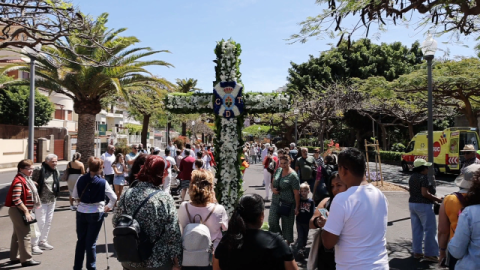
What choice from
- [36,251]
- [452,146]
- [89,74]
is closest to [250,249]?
[36,251]

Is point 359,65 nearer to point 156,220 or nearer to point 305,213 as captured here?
point 305,213

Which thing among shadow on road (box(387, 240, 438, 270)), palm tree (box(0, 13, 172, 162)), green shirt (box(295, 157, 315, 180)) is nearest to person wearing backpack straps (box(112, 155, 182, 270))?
shadow on road (box(387, 240, 438, 270))

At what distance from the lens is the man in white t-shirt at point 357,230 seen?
2.58 meters

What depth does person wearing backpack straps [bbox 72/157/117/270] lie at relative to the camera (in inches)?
200

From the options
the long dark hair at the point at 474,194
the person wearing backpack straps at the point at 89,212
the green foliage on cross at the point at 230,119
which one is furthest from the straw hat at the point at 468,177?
the person wearing backpack straps at the point at 89,212

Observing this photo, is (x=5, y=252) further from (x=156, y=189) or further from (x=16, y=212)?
(x=156, y=189)

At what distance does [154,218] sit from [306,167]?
5.82m

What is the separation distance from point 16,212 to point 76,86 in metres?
9.30

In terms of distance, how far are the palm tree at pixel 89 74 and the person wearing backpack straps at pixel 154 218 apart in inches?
418

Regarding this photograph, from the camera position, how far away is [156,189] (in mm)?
3369

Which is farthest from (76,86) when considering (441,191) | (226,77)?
(441,191)

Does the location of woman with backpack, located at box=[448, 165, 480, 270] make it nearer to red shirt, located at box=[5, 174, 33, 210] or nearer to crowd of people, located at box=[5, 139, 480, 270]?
crowd of people, located at box=[5, 139, 480, 270]

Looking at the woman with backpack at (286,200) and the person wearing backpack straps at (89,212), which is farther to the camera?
the woman with backpack at (286,200)

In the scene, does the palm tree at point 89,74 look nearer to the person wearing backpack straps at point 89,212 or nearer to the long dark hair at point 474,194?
the person wearing backpack straps at point 89,212
